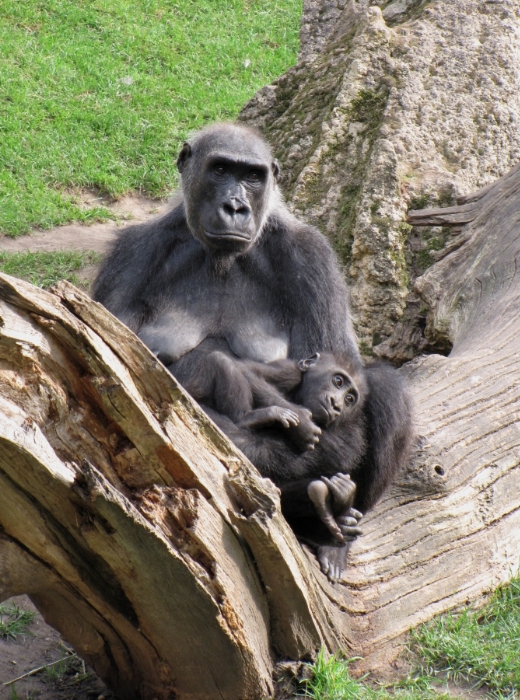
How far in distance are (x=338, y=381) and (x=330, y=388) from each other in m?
0.06

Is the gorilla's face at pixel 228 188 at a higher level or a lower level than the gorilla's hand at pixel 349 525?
higher

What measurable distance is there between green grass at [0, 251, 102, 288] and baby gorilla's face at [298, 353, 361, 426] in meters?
3.70

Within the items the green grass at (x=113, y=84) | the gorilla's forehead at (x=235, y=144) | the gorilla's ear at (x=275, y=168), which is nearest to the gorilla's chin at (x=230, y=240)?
the gorilla's forehead at (x=235, y=144)

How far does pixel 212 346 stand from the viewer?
4.30 m

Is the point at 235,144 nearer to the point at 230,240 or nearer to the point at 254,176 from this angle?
the point at 254,176

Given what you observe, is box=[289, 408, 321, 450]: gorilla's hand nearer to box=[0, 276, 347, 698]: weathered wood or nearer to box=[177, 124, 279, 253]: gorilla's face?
box=[0, 276, 347, 698]: weathered wood

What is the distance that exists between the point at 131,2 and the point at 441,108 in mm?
7446

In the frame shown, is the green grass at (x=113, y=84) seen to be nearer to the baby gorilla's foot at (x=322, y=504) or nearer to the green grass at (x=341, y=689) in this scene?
the baby gorilla's foot at (x=322, y=504)

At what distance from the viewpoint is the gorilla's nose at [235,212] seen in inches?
164

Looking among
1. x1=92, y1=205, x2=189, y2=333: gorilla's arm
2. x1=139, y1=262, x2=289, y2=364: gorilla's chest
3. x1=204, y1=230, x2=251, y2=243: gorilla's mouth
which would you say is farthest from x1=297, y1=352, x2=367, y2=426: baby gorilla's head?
x1=92, y1=205, x2=189, y2=333: gorilla's arm

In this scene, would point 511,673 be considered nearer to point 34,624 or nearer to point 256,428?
point 256,428

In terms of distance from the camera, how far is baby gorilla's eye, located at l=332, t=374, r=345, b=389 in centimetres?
408

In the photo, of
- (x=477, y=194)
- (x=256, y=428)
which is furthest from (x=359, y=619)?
(x=477, y=194)

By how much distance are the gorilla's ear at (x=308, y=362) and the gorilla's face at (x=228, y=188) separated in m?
0.62
